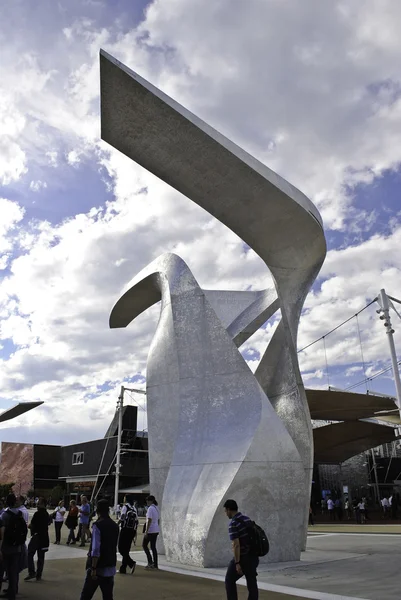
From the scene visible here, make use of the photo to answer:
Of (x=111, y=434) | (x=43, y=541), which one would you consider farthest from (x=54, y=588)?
(x=111, y=434)

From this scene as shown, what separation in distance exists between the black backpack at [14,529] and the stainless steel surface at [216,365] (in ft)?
12.2

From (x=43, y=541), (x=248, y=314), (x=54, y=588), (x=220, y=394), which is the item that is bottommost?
(x=54, y=588)

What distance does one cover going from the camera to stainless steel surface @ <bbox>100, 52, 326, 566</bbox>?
9.50 metres

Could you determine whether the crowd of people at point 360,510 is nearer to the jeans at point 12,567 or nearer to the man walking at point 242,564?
the jeans at point 12,567

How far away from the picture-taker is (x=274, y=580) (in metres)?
7.89

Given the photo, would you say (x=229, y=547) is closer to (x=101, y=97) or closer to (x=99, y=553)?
(x=99, y=553)

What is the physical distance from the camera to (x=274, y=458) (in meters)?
9.83

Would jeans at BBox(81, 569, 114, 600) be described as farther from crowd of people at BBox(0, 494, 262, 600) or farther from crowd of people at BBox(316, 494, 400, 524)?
crowd of people at BBox(316, 494, 400, 524)

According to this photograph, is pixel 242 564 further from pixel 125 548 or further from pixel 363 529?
pixel 363 529

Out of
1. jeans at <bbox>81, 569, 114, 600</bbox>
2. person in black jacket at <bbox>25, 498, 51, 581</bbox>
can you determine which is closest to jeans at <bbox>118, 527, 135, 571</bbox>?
person in black jacket at <bbox>25, 498, 51, 581</bbox>

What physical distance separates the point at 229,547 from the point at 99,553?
196 inches

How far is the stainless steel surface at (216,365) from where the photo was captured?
9500mm

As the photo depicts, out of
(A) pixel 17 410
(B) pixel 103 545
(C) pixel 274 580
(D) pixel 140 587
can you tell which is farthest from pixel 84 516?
(A) pixel 17 410

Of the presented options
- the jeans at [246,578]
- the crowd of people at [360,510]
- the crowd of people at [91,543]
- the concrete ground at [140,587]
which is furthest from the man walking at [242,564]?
the crowd of people at [360,510]
